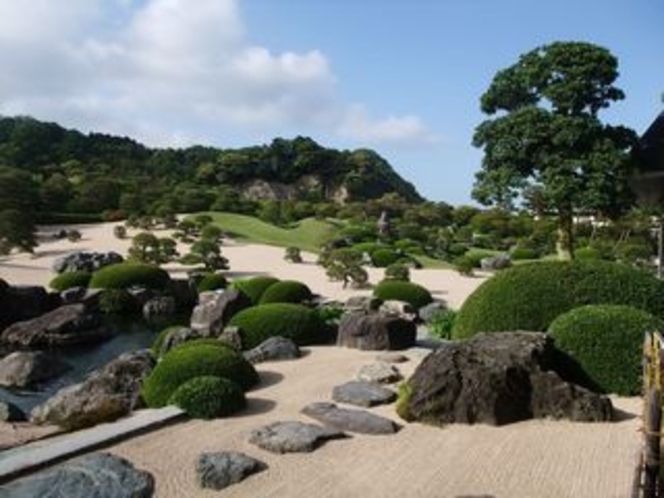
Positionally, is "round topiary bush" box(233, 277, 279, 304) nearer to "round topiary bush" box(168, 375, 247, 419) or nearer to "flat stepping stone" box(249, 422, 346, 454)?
"round topiary bush" box(168, 375, 247, 419)

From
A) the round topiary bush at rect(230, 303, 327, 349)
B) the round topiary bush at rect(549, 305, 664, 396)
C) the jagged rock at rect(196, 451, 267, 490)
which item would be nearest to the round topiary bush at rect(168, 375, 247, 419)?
the jagged rock at rect(196, 451, 267, 490)

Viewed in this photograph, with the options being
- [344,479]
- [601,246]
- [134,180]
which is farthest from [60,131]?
[344,479]

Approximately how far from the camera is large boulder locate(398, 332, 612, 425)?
9.05 m

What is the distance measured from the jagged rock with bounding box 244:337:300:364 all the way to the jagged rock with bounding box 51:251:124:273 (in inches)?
637

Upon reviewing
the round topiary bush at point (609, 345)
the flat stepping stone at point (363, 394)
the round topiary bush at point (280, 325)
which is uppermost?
the round topiary bush at point (609, 345)

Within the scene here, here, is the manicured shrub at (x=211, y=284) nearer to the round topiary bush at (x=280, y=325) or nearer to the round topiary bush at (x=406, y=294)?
the round topiary bush at (x=406, y=294)

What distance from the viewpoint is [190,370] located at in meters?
10.5

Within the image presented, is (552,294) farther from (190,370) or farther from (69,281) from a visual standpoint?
(69,281)

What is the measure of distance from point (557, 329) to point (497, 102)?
12953 mm

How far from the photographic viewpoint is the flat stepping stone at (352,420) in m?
8.88

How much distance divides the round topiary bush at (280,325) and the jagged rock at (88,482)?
7085 mm

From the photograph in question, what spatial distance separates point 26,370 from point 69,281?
11.6 m

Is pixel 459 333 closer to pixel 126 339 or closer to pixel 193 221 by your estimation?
pixel 126 339

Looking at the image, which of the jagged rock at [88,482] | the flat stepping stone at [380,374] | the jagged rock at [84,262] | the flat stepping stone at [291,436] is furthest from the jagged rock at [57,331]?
the jagged rock at [88,482]
